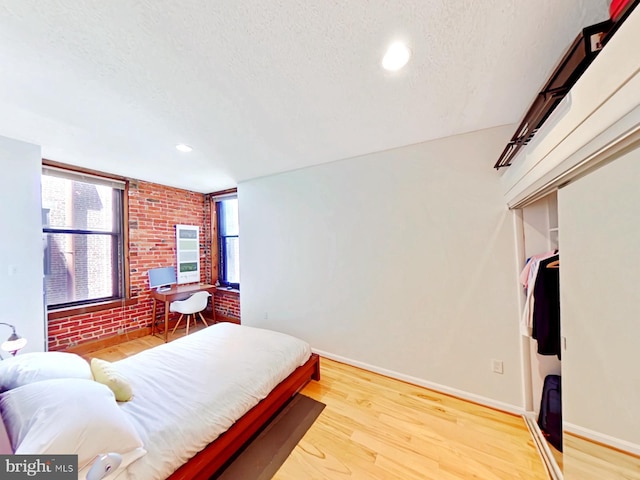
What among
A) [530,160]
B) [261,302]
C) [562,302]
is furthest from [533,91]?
[261,302]

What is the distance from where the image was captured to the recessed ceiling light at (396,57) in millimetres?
1219

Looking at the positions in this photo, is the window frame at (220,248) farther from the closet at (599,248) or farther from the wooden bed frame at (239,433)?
the closet at (599,248)

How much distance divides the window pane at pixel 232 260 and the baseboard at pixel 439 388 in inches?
101

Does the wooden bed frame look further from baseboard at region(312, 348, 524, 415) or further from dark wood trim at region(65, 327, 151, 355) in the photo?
dark wood trim at region(65, 327, 151, 355)

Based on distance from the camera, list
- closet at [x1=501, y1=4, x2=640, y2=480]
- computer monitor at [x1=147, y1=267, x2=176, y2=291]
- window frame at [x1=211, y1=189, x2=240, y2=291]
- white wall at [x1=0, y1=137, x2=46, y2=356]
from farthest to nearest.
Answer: window frame at [x1=211, y1=189, x2=240, y2=291], computer monitor at [x1=147, y1=267, x2=176, y2=291], white wall at [x1=0, y1=137, x2=46, y2=356], closet at [x1=501, y1=4, x2=640, y2=480]

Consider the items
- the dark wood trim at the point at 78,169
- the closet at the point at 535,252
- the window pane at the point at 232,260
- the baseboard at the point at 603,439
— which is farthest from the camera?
the window pane at the point at 232,260

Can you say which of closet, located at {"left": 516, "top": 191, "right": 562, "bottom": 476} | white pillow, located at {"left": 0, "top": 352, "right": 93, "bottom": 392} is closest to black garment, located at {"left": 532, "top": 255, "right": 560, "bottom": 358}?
closet, located at {"left": 516, "top": 191, "right": 562, "bottom": 476}

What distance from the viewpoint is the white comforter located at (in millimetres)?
1185

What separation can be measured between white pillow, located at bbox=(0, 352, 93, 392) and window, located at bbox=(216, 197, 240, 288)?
2866mm

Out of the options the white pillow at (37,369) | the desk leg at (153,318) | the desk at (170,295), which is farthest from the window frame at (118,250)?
the white pillow at (37,369)

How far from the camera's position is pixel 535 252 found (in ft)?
6.04

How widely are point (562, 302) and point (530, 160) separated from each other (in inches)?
33.4

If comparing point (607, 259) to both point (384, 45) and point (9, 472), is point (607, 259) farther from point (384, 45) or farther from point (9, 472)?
point (9, 472)

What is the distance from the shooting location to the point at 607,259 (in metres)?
0.96
